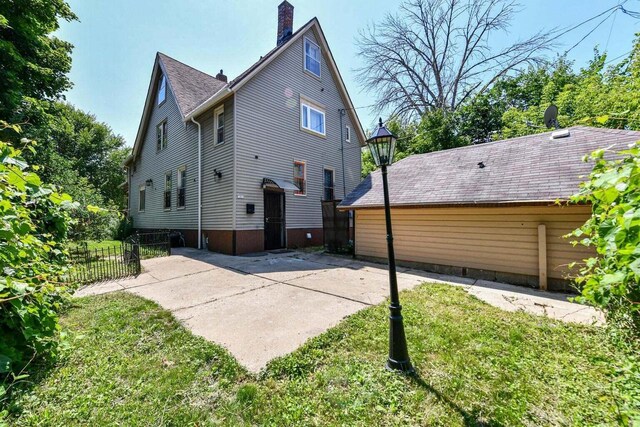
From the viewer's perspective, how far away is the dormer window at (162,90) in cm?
1338

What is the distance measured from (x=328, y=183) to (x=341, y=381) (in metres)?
11.3

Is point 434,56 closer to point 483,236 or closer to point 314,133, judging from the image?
point 314,133

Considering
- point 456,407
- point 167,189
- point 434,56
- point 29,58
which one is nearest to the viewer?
point 456,407

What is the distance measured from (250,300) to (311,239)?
7.47 meters

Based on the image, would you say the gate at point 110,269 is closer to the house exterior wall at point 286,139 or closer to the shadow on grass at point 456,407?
the house exterior wall at point 286,139

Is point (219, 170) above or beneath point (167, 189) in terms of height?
above

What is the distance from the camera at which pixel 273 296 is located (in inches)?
194

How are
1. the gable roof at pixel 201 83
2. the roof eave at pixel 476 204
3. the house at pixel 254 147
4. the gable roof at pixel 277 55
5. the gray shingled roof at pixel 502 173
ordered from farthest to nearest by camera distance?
the gable roof at pixel 201 83 < the house at pixel 254 147 < the gable roof at pixel 277 55 < the gray shingled roof at pixel 502 173 < the roof eave at pixel 476 204

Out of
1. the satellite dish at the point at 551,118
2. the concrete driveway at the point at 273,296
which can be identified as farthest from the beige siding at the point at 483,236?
the satellite dish at the point at 551,118

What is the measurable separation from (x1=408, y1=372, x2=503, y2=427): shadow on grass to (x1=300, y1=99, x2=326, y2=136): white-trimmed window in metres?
11.1

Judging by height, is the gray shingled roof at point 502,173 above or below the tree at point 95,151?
below

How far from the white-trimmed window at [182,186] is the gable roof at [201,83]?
2469 mm

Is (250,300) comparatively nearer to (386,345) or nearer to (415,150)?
(386,345)

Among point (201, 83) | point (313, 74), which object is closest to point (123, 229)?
point (201, 83)
